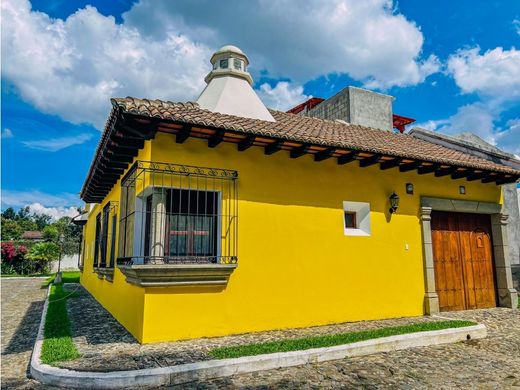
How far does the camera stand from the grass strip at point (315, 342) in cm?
466

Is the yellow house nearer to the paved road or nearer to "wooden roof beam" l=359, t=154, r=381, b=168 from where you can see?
"wooden roof beam" l=359, t=154, r=381, b=168

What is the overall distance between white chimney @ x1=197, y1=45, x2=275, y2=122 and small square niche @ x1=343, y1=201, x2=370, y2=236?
2541 millimetres

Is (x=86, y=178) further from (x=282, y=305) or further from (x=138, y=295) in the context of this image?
(x=282, y=305)

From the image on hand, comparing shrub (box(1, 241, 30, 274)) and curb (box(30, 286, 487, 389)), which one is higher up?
shrub (box(1, 241, 30, 274))

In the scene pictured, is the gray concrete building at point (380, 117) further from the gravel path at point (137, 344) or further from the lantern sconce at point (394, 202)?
the gravel path at point (137, 344)

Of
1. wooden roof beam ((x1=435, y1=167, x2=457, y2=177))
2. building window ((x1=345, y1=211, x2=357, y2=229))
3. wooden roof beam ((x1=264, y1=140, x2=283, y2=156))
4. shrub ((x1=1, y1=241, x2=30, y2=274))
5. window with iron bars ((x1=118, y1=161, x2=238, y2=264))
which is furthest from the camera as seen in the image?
shrub ((x1=1, y1=241, x2=30, y2=274))

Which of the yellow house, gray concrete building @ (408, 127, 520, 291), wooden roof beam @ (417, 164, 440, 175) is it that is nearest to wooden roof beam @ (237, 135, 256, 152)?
the yellow house

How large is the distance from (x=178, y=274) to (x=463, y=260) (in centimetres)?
686

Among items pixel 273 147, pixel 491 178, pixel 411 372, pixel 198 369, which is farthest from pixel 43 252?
pixel 411 372

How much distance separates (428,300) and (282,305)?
3503 mm

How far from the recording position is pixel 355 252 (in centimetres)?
717

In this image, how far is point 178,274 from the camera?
540 centimetres

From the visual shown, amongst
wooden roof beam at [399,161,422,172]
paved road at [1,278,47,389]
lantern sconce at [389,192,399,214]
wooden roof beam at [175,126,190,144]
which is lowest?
paved road at [1,278,47,389]

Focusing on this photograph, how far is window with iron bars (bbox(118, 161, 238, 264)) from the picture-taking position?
5.71 metres
